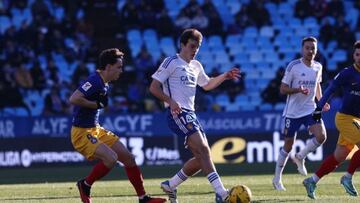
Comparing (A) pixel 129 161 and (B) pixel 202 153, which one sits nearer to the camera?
(B) pixel 202 153

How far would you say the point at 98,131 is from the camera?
13312 millimetres

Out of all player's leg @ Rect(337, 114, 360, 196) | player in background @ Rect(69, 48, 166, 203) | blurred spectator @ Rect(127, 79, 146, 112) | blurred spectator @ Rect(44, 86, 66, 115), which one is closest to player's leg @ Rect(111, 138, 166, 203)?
player in background @ Rect(69, 48, 166, 203)

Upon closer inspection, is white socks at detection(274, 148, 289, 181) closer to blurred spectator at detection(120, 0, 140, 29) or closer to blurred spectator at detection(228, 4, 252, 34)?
blurred spectator at detection(228, 4, 252, 34)

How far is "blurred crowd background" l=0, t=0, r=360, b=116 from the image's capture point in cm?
2973

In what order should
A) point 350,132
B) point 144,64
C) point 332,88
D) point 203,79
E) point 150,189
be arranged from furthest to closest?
1. point 144,64
2. point 150,189
3. point 350,132
4. point 332,88
5. point 203,79

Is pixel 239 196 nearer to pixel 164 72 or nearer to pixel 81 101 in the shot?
pixel 164 72

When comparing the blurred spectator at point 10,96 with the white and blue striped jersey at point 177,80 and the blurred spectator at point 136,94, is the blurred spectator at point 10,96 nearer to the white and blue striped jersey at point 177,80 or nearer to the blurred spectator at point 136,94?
the blurred spectator at point 136,94

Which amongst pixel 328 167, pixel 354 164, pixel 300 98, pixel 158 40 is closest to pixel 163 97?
pixel 328 167

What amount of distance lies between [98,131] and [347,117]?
379 cm

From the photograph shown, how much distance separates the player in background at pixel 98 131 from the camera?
12938 mm

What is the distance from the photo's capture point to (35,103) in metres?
A: 29.8


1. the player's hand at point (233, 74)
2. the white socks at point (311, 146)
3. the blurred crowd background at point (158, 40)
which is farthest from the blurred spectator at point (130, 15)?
the player's hand at point (233, 74)

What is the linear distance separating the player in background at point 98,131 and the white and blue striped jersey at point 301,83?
4.38 m

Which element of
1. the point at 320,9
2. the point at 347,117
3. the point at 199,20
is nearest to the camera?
the point at 347,117
